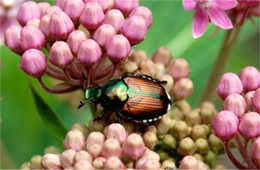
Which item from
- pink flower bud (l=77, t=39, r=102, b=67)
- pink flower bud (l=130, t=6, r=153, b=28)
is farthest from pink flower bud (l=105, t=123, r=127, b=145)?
pink flower bud (l=130, t=6, r=153, b=28)

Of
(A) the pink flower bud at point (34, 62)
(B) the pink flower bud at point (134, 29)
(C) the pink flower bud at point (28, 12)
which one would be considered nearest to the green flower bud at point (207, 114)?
(B) the pink flower bud at point (134, 29)

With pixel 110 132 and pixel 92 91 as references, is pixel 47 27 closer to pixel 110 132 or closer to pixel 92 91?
A: pixel 92 91

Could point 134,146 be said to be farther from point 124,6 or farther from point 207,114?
point 124,6

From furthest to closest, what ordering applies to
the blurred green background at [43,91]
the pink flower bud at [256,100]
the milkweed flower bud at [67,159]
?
the blurred green background at [43,91] → the pink flower bud at [256,100] → the milkweed flower bud at [67,159]

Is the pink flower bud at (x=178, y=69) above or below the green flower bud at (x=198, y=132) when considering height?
above

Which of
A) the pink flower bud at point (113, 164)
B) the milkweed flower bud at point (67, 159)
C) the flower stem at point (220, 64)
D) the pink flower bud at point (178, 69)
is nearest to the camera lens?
the pink flower bud at point (113, 164)

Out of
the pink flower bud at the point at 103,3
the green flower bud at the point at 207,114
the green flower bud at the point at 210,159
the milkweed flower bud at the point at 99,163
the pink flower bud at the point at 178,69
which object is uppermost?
the pink flower bud at the point at 103,3

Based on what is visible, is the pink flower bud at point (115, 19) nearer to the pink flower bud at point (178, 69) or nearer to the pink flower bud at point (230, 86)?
the pink flower bud at point (178, 69)
